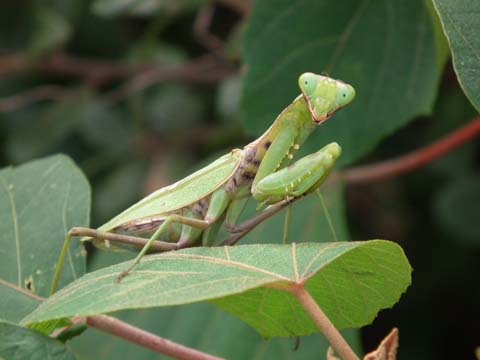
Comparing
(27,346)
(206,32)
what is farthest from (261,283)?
(206,32)

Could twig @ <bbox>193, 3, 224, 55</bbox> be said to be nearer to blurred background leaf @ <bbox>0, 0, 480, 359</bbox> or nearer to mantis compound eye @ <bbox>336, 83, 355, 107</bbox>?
blurred background leaf @ <bbox>0, 0, 480, 359</bbox>

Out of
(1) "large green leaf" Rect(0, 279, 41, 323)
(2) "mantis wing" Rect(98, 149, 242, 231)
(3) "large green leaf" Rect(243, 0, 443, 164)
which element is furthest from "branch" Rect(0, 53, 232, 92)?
(1) "large green leaf" Rect(0, 279, 41, 323)

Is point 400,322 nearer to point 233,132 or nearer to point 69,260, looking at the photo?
point 233,132

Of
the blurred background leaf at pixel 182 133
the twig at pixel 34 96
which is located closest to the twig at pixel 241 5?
the blurred background leaf at pixel 182 133

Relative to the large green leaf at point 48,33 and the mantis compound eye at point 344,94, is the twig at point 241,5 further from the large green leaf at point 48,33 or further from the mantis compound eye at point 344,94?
the mantis compound eye at point 344,94

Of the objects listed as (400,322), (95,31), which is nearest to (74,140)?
(95,31)

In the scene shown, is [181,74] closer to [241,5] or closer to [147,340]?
[241,5]
